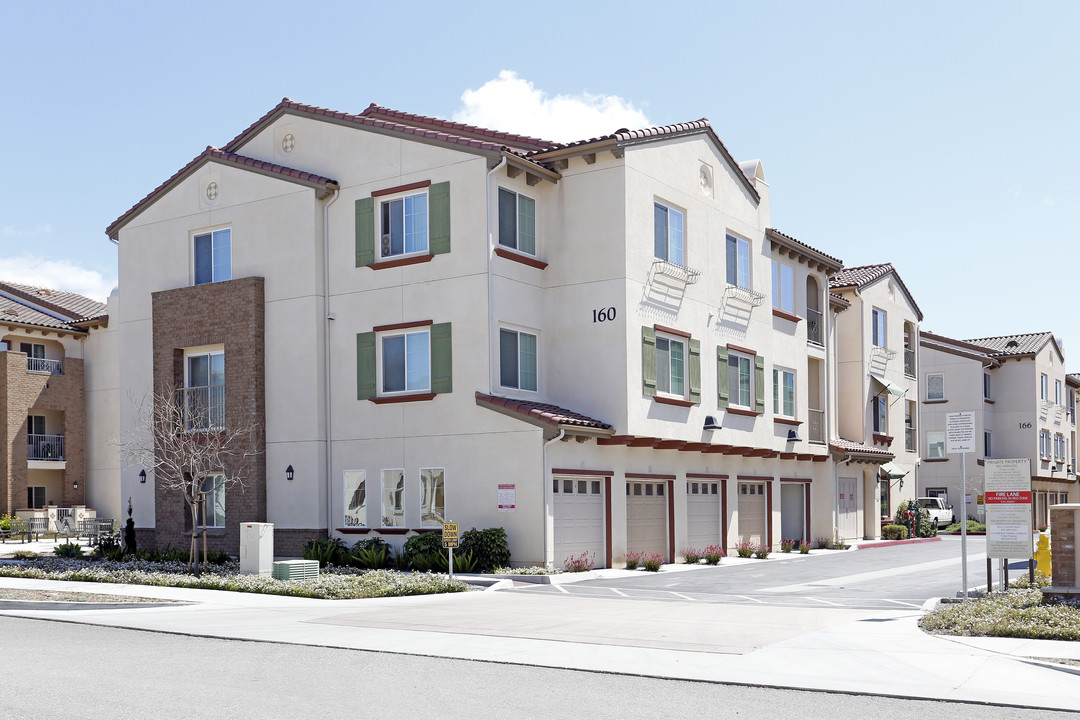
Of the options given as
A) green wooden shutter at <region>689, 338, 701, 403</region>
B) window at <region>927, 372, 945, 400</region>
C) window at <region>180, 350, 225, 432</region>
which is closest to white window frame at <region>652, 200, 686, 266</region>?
green wooden shutter at <region>689, 338, 701, 403</region>

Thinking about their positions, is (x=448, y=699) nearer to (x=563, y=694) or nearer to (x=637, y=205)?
(x=563, y=694)

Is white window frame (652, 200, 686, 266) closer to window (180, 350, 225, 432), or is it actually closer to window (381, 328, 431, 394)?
window (381, 328, 431, 394)

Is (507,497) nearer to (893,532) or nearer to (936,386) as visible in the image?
(893,532)

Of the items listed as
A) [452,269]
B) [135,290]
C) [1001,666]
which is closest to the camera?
[1001,666]

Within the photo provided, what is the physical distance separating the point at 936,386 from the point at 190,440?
138ft

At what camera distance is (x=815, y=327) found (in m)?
37.8

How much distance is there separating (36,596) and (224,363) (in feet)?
34.2

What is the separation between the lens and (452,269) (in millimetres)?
25406

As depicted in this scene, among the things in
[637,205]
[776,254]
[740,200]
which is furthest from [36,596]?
[776,254]

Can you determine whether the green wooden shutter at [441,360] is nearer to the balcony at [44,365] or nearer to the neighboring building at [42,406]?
the neighboring building at [42,406]

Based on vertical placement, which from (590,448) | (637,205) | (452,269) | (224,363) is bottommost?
(590,448)

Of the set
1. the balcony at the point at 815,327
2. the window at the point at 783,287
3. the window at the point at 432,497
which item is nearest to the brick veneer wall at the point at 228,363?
the window at the point at 432,497

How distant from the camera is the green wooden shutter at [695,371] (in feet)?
93.7

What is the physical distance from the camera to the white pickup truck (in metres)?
49.7
